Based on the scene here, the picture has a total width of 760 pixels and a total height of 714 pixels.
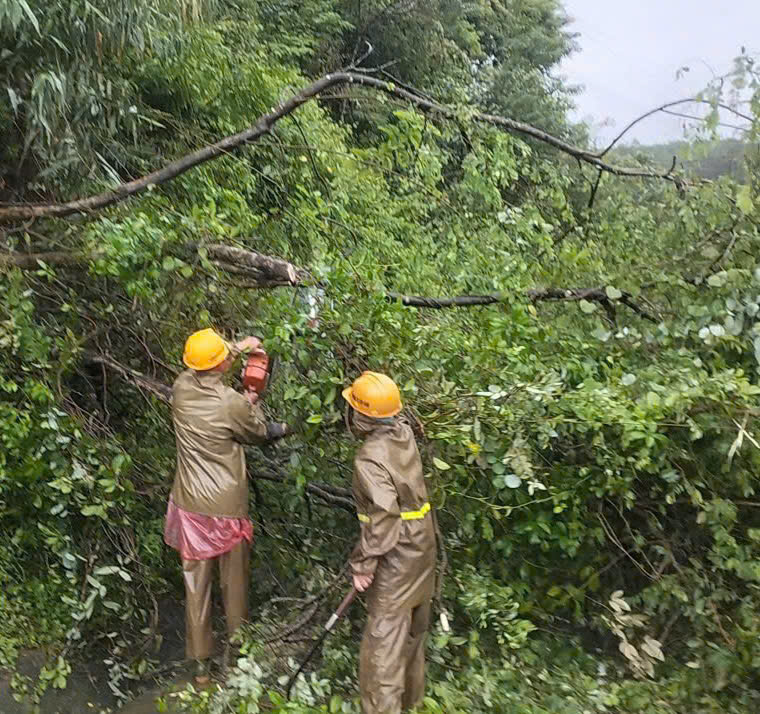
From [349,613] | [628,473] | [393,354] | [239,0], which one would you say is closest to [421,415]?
[393,354]

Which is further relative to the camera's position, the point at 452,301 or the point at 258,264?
the point at 452,301

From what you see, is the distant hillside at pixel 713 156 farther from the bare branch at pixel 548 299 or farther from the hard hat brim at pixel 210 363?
the hard hat brim at pixel 210 363

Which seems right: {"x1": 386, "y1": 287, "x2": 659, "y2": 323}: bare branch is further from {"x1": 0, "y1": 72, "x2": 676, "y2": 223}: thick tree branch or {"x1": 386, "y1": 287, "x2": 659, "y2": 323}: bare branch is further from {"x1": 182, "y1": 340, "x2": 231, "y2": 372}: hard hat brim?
{"x1": 182, "y1": 340, "x2": 231, "y2": 372}: hard hat brim

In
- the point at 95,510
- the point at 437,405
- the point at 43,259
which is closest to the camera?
the point at 437,405

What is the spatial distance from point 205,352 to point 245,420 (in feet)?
1.22

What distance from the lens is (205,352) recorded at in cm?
334

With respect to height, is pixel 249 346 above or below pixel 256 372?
above

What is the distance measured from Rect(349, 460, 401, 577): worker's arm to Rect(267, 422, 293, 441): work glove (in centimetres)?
78

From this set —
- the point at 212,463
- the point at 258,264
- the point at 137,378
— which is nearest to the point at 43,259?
the point at 137,378

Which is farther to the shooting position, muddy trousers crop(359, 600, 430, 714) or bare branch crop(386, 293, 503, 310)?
bare branch crop(386, 293, 503, 310)

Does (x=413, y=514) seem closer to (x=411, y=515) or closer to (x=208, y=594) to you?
(x=411, y=515)

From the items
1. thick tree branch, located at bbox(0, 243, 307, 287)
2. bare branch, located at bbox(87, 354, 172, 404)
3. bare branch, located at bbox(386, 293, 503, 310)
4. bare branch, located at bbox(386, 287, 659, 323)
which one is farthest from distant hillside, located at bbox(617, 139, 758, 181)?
bare branch, located at bbox(87, 354, 172, 404)

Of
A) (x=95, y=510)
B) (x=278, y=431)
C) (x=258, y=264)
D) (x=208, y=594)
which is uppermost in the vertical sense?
(x=258, y=264)

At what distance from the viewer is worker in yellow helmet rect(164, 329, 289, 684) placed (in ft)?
11.0
